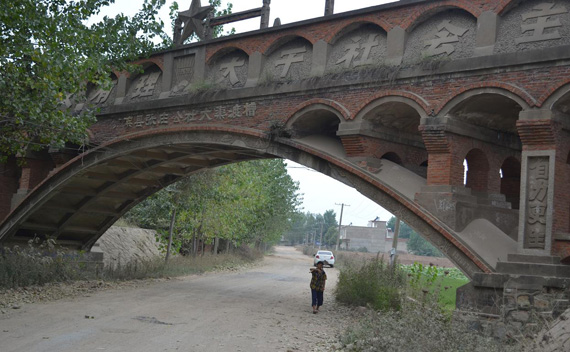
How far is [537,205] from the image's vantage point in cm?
1070

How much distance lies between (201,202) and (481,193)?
15307 millimetres

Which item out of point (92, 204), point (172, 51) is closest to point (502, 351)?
point (172, 51)

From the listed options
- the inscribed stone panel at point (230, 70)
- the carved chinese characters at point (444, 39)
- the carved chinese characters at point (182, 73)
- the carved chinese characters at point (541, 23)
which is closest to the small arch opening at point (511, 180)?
the carved chinese characters at point (444, 39)

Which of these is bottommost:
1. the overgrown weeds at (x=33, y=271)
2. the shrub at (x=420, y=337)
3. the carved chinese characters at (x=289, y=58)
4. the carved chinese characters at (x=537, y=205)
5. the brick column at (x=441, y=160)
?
the overgrown weeds at (x=33, y=271)

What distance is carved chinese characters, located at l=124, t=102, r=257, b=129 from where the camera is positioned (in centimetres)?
1617

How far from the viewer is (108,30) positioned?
18.2 meters

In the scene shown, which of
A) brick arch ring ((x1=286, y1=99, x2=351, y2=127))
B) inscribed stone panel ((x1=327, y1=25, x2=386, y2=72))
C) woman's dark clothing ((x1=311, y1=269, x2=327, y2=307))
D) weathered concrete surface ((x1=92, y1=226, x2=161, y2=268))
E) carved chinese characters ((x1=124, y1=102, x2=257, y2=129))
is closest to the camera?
brick arch ring ((x1=286, y1=99, x2=351, y2=127))

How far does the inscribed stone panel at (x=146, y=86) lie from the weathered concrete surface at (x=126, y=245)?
31.0 ft

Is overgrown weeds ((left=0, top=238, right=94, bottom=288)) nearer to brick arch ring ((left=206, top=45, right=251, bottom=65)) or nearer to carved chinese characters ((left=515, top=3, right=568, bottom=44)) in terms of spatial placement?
brick arch ring ((left=206, top=45, right=251, bottom=65))

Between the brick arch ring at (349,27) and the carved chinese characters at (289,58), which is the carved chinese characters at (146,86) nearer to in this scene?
the carved chinese characters at (289,58)

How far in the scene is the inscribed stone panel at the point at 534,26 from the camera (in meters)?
11.0

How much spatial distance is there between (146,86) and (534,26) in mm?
12062

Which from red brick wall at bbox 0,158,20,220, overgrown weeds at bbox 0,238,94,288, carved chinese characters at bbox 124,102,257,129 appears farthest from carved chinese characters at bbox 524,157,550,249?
red brick wall at bbox 0,158,20,220

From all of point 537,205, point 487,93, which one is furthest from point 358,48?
point 537,205
